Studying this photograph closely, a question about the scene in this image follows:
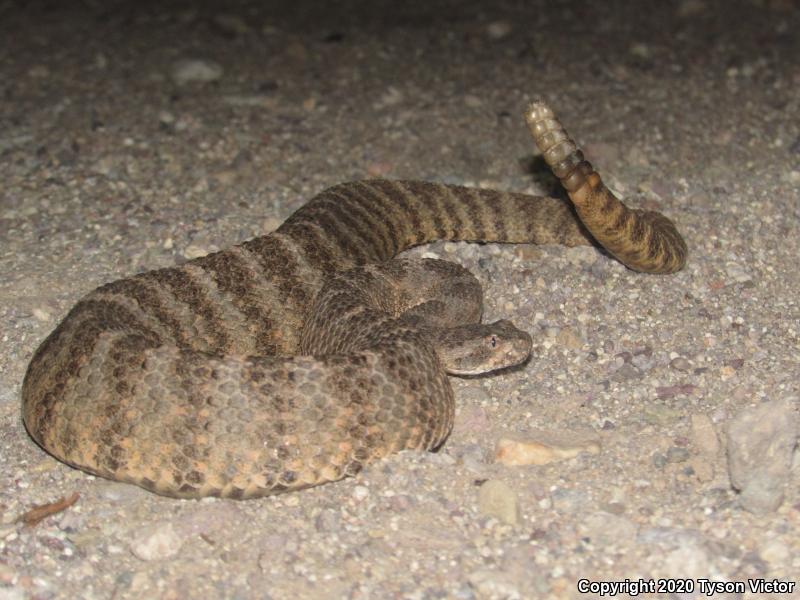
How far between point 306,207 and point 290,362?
2.24m

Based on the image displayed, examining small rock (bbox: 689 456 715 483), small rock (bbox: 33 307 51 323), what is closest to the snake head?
small rock (bbox: 689 456 715 483)

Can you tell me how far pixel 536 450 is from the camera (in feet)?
18.7

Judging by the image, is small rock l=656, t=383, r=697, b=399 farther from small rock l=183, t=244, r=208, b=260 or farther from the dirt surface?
small rock l=183, t=244, r=208, b=260

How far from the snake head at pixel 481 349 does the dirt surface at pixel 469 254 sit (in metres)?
0.18

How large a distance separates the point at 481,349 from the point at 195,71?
5.52 metres

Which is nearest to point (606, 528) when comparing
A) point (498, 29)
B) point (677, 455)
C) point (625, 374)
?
point (677, 455)

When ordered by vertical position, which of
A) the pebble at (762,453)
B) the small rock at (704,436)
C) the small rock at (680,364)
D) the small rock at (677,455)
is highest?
the pebble at (762,453)

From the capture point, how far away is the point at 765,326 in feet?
22.4

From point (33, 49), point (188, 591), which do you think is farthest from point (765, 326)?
point (33, 49)

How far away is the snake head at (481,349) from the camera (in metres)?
6.27

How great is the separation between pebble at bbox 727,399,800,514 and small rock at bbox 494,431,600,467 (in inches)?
27.2

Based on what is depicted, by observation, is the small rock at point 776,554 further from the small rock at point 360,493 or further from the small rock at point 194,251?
the small rock at point 194,251

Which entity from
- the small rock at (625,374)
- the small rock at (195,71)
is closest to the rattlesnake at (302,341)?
the small rock at (625,374)

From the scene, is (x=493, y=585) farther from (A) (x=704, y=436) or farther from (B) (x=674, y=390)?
(B) (x=674, y=390)
